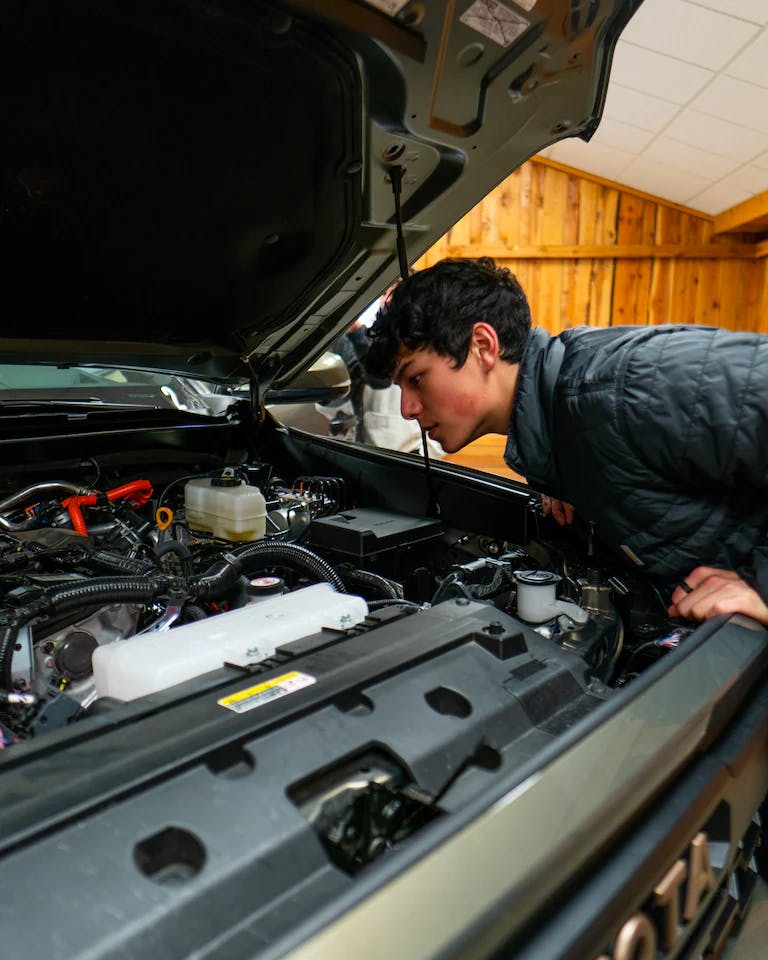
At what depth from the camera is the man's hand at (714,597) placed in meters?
1.20

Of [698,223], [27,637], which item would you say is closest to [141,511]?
[27,637]

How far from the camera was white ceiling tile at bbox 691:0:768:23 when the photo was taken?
3.63m

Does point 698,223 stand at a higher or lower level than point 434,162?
higher

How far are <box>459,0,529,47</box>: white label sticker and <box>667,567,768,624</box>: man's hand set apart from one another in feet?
3.22

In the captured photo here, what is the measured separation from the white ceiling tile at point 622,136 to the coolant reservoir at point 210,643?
222 inches

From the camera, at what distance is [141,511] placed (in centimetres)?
179

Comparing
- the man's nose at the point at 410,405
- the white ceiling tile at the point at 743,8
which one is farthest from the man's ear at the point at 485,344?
the white ceiling tile at the point at 743,8

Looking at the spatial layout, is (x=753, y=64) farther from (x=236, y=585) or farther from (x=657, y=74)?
(x=236, y=585)

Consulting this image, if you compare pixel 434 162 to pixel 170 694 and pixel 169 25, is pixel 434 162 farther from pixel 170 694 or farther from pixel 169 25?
pixel 170 694

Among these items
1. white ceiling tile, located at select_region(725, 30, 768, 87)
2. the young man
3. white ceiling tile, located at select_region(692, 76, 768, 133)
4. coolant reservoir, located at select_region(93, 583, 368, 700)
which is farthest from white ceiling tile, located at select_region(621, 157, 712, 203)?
coolant reservoir, located at select_region(93, 583, 368, 700)

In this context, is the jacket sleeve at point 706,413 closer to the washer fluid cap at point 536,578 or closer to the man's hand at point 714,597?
the man's hand at point 714,597

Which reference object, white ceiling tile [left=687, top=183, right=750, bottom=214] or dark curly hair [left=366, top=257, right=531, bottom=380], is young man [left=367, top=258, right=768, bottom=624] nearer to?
dark curly hair [left=366, top=257, right=531, bottom=380]

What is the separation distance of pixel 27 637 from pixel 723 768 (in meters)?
0.99

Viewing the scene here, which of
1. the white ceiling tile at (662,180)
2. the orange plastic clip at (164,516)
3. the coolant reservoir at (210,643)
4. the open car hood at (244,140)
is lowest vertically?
the orange plastic clip at (164,516)
